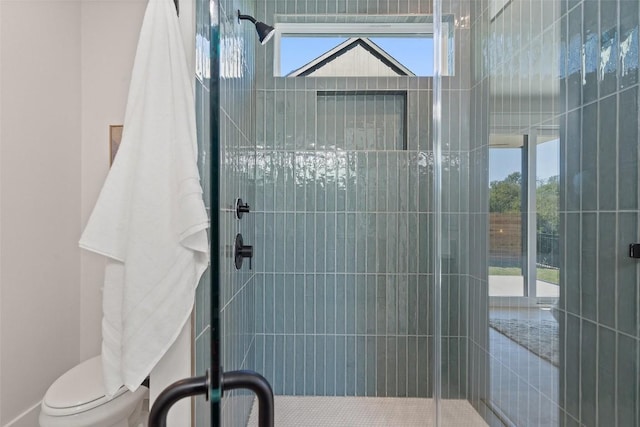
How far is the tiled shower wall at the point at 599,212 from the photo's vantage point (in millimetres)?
938

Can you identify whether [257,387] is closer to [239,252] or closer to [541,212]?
[239,252]

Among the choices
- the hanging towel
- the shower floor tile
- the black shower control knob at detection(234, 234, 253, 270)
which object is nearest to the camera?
the hanging towel

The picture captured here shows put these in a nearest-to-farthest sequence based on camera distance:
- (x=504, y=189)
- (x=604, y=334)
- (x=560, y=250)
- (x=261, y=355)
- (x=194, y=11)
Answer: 1. (x=194, y=11)
2. (x=604, y=334)
3. (x=560, y=250)
4. (x=504, y=189)
5. (x=261, y=355)

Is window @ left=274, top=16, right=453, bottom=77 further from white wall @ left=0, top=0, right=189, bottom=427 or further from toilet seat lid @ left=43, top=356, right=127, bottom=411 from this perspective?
toilet seat lid @ left=43, top=356, right=127, bottom=411

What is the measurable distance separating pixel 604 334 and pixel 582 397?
0.76 feet

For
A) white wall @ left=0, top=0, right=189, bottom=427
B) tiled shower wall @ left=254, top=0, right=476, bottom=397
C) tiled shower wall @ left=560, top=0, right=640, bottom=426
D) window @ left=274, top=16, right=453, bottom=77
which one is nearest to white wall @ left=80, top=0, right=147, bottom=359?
white wall @ left=0, top=0, right=189, bottom=427

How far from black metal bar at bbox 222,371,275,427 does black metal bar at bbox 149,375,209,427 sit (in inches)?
1.0

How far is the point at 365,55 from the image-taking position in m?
2.01

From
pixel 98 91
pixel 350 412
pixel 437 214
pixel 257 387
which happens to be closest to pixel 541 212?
pixel 437 214

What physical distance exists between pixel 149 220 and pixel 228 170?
1.20ft

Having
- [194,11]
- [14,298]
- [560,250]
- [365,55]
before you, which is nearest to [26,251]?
[14,298]

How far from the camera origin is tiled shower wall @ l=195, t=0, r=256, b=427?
17.1 inches

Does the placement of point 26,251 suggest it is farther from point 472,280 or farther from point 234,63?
point 472,280

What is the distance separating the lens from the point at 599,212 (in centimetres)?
102
